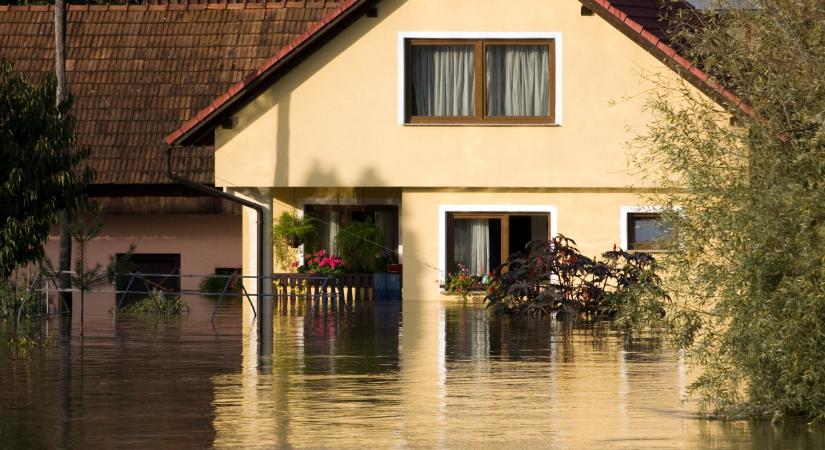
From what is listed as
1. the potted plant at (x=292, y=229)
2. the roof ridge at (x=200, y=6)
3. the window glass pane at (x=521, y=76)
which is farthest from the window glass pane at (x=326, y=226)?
the roof ridge at (x=200, y=6)

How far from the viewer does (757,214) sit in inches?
521

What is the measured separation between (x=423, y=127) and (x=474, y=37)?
187 cm

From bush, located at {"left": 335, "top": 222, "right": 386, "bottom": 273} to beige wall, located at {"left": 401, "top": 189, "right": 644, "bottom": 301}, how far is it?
2.28 ft

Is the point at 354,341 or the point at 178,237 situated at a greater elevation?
the point at 178,237

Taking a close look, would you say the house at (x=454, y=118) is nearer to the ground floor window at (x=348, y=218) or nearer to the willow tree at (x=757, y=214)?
the ground floor window at (x=348, y=218)

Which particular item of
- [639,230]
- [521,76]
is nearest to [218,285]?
[521,76]

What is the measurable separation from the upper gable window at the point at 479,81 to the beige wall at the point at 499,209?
1444mm

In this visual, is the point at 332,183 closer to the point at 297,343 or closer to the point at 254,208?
the point at 254,208

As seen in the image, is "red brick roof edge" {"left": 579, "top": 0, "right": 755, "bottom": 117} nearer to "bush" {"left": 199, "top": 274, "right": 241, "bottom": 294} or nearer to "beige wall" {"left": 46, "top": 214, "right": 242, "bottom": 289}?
"bush" {"left": 199, "top": 274, "right": 241, "bottom": 294}

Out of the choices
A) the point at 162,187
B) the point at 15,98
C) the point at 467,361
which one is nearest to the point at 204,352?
the point at 467,361

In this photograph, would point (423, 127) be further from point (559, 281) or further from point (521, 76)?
point (559, 281)

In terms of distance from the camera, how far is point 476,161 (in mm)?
31562

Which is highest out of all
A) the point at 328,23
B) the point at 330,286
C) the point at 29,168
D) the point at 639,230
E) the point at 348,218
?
the point at 328,23

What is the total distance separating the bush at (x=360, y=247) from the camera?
32688mm
